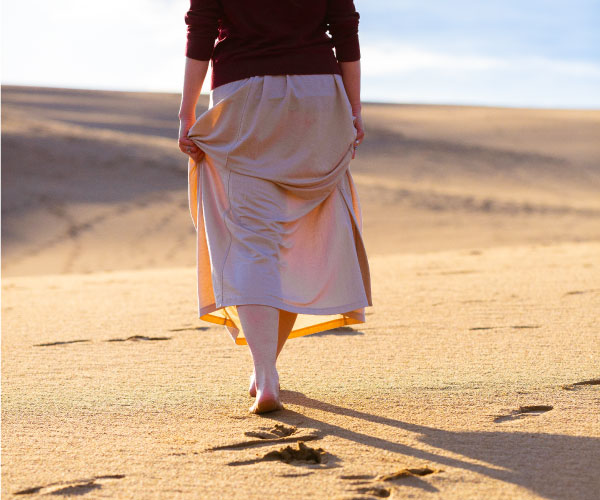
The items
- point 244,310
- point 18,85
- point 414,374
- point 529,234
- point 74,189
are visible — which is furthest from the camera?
point 18,85

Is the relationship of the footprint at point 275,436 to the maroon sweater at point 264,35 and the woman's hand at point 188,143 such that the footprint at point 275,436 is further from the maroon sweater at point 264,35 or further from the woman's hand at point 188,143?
the maroon sweater at point 264,35

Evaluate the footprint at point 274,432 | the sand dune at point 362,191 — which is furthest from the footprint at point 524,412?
the sand dune at point 362,191

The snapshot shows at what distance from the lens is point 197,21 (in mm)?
2602

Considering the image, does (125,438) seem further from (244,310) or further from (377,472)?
(377,472)

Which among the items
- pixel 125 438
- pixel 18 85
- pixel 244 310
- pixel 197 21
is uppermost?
pixel 18 85

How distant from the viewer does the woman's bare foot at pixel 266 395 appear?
2.49m

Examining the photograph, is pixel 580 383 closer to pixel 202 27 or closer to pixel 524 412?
pixel 524 412

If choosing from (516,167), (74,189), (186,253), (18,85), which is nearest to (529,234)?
(186,253)

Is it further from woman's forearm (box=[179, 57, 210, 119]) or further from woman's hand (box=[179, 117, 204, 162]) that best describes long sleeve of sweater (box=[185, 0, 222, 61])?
woman's hand (box=[179, 117, 204, 162])

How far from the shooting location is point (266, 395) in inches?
97.9

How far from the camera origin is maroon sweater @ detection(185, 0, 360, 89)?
8.44ft

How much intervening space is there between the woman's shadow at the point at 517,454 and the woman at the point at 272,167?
1.27 ft

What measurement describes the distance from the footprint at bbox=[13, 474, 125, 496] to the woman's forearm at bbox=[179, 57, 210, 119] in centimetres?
128

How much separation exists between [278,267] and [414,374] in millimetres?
774
